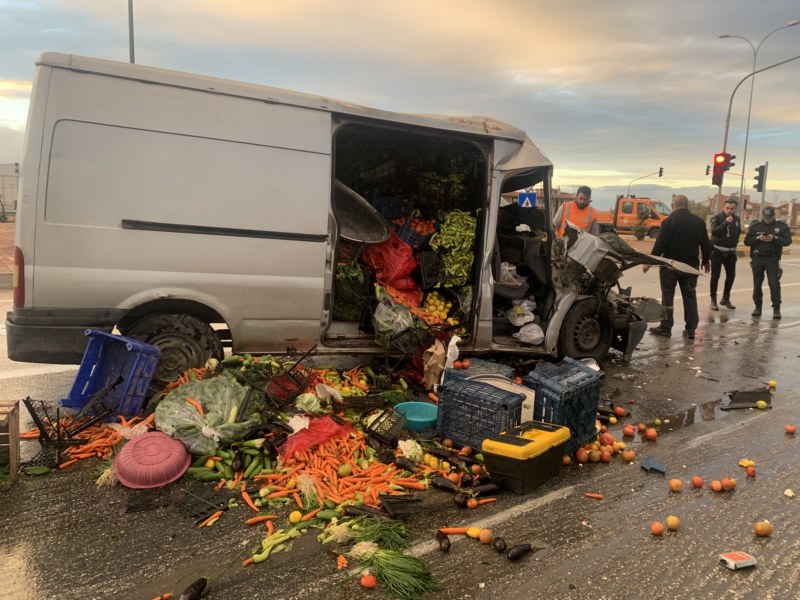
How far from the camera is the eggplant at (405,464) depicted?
4.18 m

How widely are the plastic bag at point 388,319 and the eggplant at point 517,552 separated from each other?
9.16 feet

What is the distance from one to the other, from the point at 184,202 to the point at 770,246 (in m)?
11.4

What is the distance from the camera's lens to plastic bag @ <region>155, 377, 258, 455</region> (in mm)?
4180

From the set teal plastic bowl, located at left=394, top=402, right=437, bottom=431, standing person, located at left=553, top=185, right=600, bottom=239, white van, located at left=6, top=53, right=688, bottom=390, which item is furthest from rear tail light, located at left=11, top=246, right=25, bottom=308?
standing person, located at left=553, top=185, right=600, bottom=239

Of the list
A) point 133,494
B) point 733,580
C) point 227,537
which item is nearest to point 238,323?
point 133,494

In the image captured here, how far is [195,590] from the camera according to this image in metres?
2.76

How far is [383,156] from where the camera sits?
7.43 metres

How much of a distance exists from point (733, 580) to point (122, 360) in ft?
14.7

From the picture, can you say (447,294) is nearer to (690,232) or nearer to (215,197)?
(215,197)

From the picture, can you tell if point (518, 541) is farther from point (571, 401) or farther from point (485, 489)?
point (571, 401)

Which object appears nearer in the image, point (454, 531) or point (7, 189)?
point (454, 531)

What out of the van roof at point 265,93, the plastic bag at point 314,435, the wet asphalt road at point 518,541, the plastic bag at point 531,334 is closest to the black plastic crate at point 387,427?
the plastic bag at point 314,435

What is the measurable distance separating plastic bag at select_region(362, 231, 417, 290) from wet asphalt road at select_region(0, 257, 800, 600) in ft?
9.26

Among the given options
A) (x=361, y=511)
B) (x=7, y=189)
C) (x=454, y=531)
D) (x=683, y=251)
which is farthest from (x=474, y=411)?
(x=7, y=189)
